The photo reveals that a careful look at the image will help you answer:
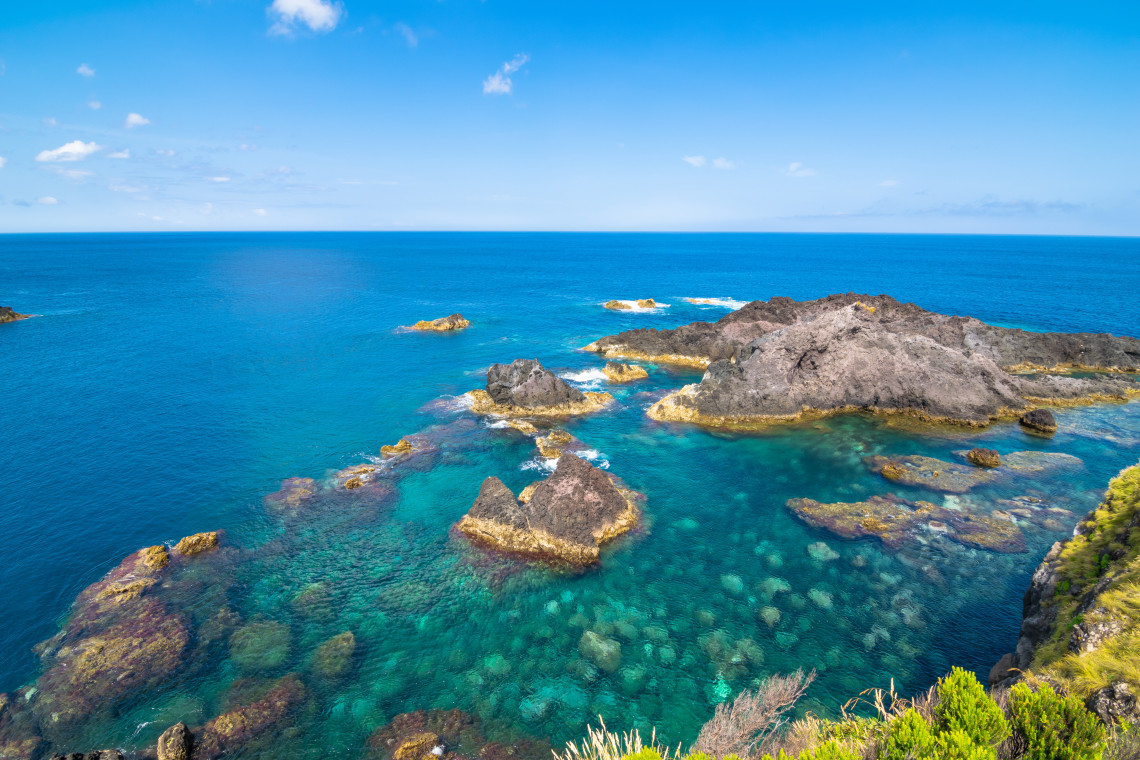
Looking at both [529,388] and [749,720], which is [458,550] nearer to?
[749,720]

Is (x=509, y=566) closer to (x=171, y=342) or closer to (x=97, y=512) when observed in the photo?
(x=97, y=512)

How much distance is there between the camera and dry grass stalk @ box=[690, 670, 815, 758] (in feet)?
53.7

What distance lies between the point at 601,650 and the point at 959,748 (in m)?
15.8

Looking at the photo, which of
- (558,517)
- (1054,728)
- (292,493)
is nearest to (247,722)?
(558,517)

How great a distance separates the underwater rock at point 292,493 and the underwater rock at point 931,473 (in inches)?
1802

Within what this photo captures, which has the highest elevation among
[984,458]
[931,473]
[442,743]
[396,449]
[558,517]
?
[984,458]

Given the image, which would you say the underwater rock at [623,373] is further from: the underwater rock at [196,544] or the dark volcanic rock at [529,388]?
the underwater rock at [196,544]

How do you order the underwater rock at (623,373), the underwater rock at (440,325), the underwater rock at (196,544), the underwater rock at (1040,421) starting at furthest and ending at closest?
1. the underwater rock at (440,325)
2. the underwater rock at (623,373)
3. the underwater rock at (1040,421)
4. the underwater rock at (196,544)

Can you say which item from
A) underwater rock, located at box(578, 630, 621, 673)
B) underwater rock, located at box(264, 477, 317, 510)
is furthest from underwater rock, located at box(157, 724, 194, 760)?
underwater rock, located at box(264, 477, 317, 510)

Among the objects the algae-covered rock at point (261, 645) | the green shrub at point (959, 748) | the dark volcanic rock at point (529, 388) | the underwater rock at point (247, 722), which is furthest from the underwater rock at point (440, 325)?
the green shrub at point (959, 748)

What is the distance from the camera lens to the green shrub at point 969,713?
13047 mm

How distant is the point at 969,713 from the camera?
1323cm

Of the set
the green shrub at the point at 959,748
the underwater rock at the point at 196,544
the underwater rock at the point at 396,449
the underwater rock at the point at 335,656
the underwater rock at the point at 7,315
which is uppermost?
the underwater rock at the point at 7,315

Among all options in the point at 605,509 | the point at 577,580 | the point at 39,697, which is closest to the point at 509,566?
the point at 577,580
